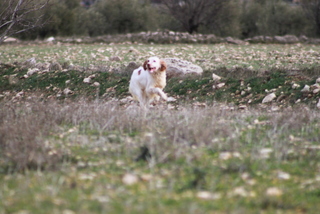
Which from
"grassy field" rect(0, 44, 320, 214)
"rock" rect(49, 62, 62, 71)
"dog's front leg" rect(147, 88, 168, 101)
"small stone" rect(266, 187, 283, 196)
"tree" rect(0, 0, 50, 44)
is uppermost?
"tree" rect(0, 0, 50, 44)

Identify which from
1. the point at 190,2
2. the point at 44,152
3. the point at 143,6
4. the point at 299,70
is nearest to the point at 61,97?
the point at 299,70

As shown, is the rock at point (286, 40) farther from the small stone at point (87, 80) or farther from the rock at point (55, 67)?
the small stone at point (87, 80)

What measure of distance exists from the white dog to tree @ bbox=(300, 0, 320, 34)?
34.9 metres

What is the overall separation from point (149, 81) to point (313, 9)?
35.8 metres

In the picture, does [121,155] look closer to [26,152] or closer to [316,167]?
[26,152]

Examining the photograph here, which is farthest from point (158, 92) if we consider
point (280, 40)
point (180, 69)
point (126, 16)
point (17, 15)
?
point (126, 16)

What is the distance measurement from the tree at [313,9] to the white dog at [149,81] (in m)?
34.9

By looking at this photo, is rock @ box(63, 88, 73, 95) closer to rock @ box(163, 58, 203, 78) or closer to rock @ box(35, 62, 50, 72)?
rock @ box(35, 62, 50, 72)

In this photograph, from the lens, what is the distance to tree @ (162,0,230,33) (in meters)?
43.3

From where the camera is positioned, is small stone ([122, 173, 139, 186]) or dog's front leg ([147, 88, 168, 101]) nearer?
small stone ([122, 173, 139, 186])

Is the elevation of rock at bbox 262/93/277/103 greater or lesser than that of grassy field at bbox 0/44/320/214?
lesser

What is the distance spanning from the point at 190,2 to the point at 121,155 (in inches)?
1556

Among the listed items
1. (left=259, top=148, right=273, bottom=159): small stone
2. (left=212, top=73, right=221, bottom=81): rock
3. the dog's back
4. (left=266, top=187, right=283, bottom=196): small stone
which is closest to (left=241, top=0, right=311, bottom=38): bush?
(left=212, top=73, right=221, bottom=81): rock

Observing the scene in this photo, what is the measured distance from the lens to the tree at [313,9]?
41.8 meters
